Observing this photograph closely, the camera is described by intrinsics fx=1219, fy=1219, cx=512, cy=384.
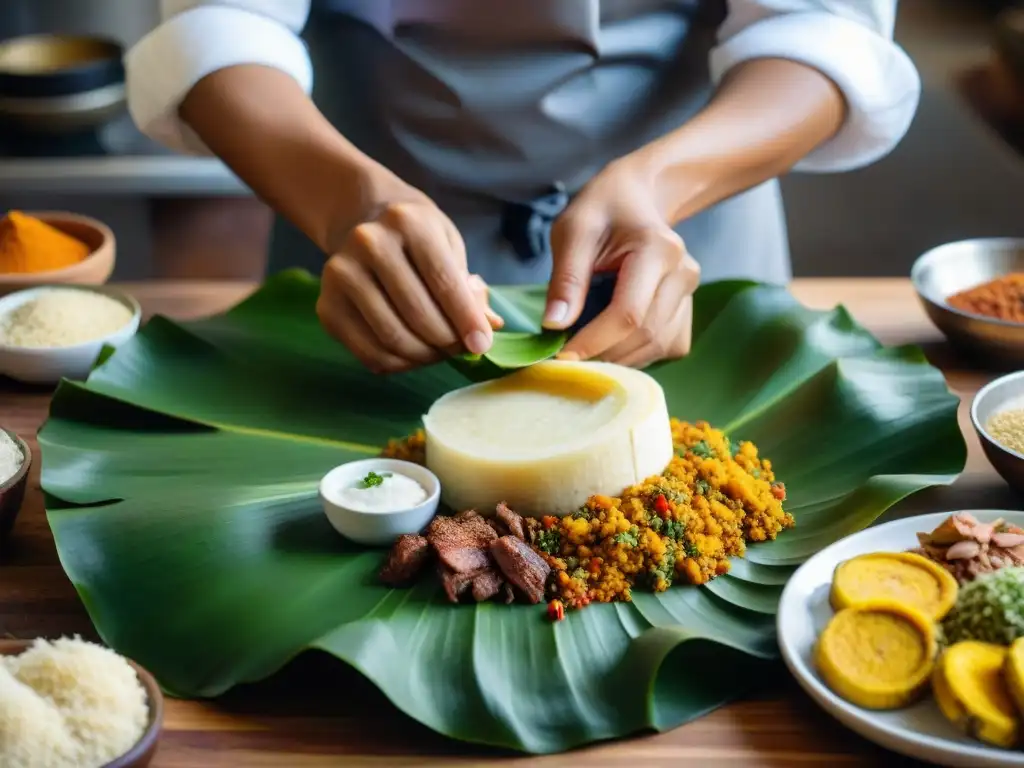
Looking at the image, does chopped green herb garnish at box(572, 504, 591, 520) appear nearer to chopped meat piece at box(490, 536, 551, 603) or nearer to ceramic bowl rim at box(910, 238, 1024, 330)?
chopped meat piece at box(490, 536, 551, 603)

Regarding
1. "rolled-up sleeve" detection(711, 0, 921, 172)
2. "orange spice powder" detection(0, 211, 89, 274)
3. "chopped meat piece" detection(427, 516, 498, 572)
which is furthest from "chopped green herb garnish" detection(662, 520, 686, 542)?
"orange spice powder" detection(0, 211, 89, 274)

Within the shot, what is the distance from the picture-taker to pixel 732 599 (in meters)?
1.79

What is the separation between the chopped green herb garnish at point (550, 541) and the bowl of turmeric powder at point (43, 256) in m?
1.37

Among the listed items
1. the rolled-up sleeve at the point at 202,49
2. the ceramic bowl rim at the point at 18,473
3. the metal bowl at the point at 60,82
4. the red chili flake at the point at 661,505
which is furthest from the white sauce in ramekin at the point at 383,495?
the metal bowl at the point at 60,82

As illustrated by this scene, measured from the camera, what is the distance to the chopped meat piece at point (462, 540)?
1794 millimetres

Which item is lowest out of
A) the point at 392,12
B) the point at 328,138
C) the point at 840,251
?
the point at 840,251

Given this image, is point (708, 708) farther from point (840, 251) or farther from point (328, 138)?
point (840, 251)

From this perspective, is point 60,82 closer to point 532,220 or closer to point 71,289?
point 71,289

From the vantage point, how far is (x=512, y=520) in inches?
74.8

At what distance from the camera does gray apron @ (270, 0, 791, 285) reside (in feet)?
8.56

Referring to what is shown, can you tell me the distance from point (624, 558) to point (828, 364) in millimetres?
782

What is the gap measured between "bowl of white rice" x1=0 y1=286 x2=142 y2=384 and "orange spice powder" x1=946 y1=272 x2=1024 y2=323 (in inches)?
69.9

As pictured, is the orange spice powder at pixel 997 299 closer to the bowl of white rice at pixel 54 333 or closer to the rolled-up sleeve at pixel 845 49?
the rolled-up sleeve at pixel 845 49

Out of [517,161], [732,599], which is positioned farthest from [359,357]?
[732,599]
